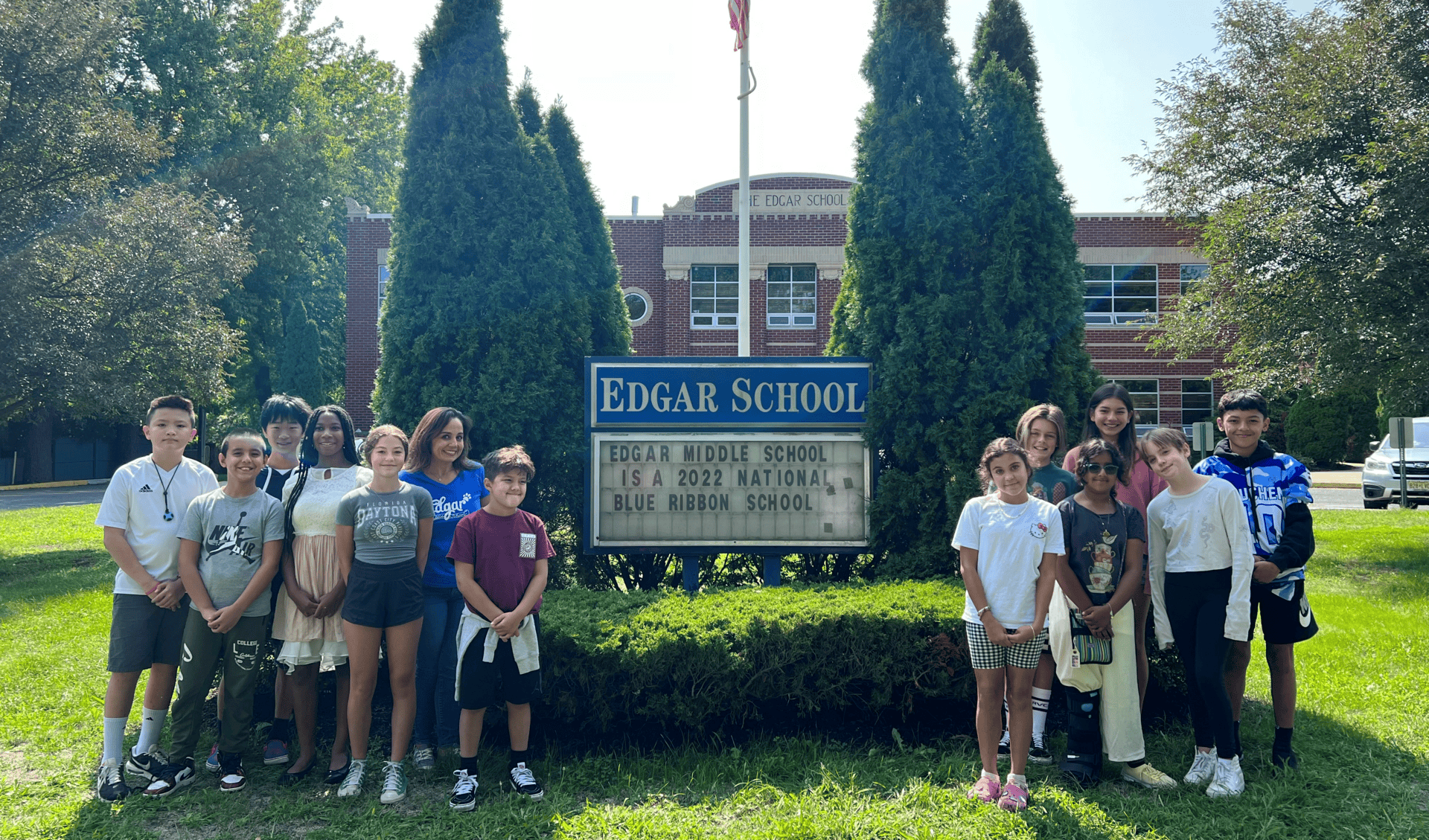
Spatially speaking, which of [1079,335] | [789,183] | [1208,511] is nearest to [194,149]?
[789,183]

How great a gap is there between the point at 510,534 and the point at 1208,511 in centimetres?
307

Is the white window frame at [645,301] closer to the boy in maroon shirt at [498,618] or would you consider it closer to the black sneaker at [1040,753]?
the boy in maroon shirt at [498,618]

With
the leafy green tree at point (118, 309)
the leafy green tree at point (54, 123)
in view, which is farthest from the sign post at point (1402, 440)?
the leafy green tree at point (54, 123)

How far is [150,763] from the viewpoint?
3910 millimetres

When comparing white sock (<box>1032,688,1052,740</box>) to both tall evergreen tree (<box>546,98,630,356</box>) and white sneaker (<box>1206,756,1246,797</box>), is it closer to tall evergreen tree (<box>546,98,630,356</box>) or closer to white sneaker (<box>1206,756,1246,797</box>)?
white sneaker (<box>1206,756,1246,797</box>)

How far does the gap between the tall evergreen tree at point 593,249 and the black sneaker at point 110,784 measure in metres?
3.83

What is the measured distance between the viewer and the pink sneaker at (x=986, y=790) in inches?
142

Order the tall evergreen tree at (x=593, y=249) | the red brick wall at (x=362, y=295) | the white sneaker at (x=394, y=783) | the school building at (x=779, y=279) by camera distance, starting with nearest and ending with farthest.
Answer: the white sneaker at (x=394, y=783) → the tall evergreen tree at (x=593, y=249) → the school building at (x=779, y=279) → the red brick wall at (x=362, y=295)

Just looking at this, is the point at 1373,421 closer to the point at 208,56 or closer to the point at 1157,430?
the point at 1157,430

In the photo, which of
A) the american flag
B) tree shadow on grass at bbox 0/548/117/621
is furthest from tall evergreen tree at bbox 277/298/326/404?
the american flag

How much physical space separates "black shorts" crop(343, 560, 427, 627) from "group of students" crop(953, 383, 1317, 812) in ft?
7.97

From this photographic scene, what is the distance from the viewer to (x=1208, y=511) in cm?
375

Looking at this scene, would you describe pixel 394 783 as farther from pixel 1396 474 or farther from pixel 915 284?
pixel 1396 474

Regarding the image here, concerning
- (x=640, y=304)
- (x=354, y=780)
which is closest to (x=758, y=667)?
(x=354, y=780)
